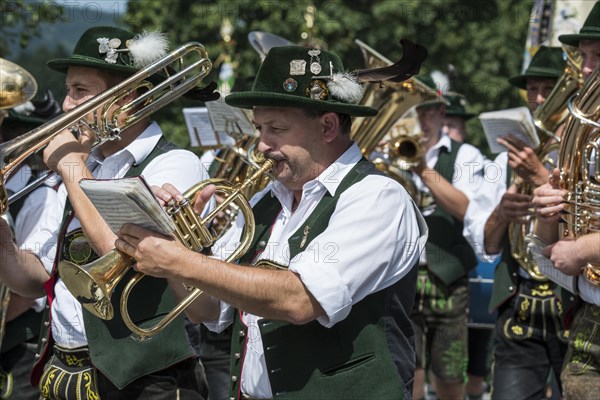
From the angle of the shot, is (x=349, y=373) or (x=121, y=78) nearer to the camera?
(x=349, y=373)

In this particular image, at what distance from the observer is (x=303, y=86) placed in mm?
3484

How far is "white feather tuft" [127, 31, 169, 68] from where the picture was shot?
4.14m

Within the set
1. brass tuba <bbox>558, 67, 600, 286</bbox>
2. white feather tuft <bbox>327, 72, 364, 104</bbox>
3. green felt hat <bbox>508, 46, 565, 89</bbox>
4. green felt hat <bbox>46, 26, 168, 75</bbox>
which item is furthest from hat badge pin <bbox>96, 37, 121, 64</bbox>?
green felt hat <bbox>508, 46, 565, 89</bbox>

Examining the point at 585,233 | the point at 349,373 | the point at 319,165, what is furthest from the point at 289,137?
the point at 585,233

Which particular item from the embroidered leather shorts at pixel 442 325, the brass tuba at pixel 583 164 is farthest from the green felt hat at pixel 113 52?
the embroidered leather shorts at pixel 442 325

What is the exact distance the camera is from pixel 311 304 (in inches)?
123

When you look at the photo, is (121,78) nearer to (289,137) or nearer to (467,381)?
(289,137)

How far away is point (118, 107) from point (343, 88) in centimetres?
105

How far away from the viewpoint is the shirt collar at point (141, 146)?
4.05m

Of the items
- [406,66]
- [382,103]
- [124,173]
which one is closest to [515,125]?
[382,103]

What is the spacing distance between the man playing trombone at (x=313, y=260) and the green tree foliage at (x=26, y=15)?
5.21 metres

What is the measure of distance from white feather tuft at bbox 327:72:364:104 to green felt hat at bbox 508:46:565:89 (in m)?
2.39

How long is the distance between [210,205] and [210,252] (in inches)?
23.4

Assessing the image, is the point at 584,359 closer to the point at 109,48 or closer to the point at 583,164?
the point at 583,164
